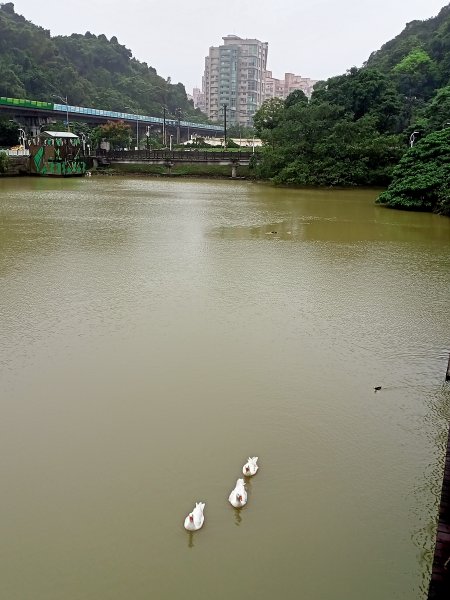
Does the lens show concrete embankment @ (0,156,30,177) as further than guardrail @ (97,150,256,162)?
No

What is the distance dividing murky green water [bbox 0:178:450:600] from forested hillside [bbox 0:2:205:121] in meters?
49.7

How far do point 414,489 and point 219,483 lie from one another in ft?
5.01

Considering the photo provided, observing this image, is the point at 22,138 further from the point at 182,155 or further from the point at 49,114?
the point at 49,114

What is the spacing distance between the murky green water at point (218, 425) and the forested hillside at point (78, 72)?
49720 mm

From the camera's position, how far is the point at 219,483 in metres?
4.46

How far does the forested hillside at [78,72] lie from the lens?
189 ft

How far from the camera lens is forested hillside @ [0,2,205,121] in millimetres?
57750

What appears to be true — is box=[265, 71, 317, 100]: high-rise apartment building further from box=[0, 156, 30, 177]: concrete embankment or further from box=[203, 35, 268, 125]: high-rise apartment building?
box=[0, 156, 30, 177]: concrete embankment

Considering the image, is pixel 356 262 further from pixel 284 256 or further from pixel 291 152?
pixel 291 152

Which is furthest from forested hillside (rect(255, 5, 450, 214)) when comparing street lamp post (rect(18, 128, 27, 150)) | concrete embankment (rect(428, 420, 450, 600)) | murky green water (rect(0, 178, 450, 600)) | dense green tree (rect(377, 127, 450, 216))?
concrete embankment (rect(428, 420, 450, 600))

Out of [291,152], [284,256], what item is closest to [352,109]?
[291,152]

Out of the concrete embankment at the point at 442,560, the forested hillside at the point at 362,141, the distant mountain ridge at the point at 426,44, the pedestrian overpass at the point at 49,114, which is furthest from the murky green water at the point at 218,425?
the pedestrian overpass at the point at 49,114

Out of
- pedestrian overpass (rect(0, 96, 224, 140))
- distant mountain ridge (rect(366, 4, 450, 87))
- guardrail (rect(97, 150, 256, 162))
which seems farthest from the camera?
pedestrian overpass (rect(0, 96, 224, 140))

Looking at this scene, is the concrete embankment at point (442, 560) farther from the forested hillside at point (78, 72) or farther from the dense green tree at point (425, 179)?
the forested hillside at point (78, 72)
